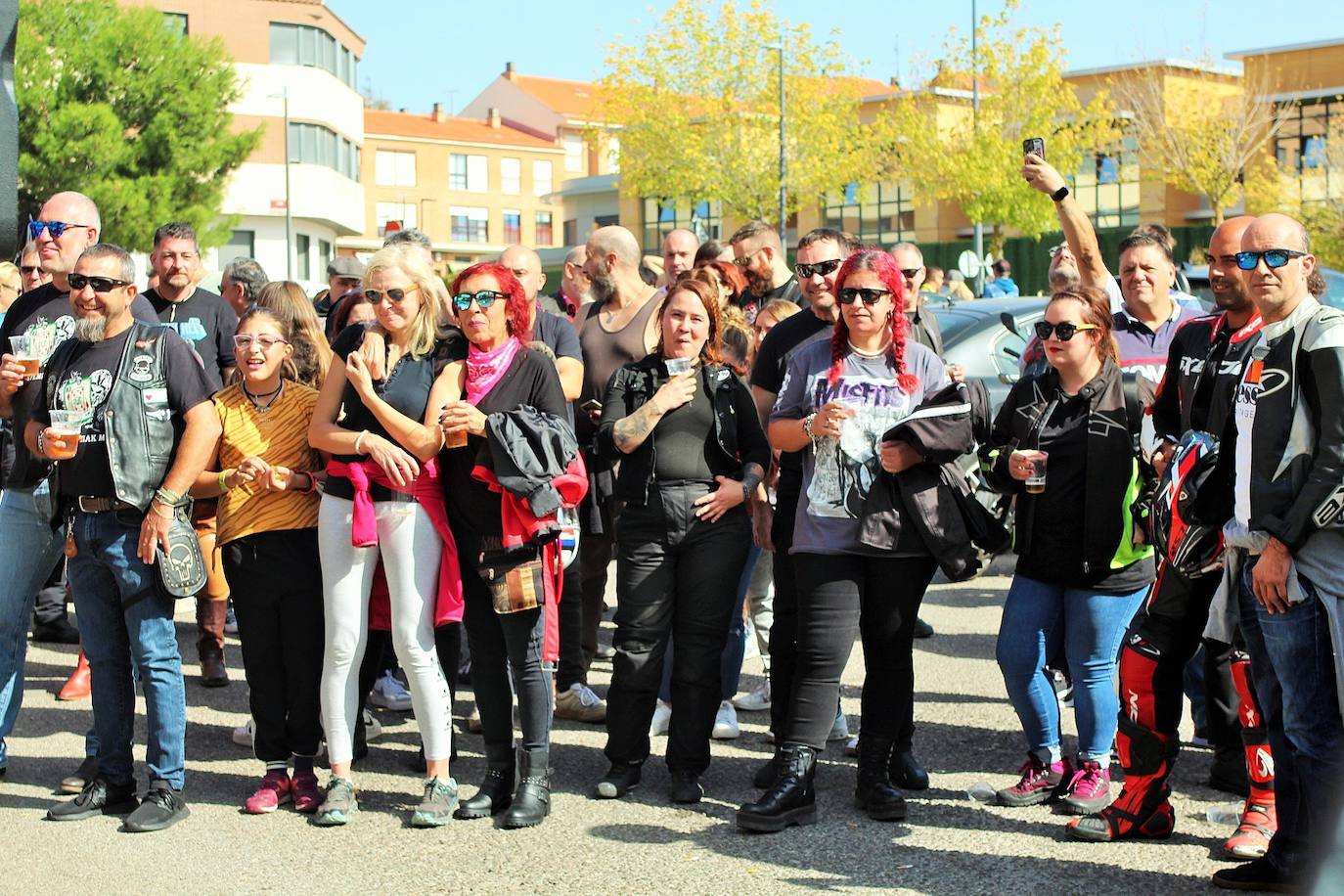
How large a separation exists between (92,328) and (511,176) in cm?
8682

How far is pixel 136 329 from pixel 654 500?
6.96 ft

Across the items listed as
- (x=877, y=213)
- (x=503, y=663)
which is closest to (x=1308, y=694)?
(x=503, y=663)

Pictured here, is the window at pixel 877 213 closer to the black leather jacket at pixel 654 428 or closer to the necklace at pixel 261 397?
the black leather jacket at pixel 654 428

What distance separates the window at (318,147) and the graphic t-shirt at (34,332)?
2041 inches

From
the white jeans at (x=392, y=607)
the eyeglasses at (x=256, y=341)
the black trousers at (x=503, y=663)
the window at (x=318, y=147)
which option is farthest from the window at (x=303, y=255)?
the black trousers at (x=503, y=663)

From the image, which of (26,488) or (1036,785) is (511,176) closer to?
(26,488)

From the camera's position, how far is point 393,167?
86.8 metres

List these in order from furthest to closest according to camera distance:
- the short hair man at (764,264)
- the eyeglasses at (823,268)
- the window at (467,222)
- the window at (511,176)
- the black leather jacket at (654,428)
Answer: the window at (511,176) → the window at (467,222) → the short hair man at (764,264) → the eyeglasses at (823,268) → the black leather jacket at (654,428)

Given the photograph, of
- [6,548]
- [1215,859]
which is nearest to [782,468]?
[1215,859]

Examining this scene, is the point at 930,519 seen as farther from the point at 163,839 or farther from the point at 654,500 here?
the point at 163,839

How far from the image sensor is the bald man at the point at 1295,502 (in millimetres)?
4430

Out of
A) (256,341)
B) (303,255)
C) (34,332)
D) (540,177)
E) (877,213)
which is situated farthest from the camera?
(540,177)

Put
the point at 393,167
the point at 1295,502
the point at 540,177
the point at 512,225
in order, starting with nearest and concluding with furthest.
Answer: the point at 1295,502 → the point at 393,167 → the point at 512,225 → the point at 540,177

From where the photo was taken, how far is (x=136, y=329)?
5887 mm
